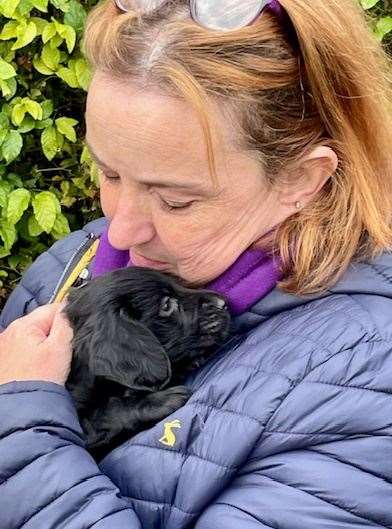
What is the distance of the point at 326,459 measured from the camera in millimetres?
2129

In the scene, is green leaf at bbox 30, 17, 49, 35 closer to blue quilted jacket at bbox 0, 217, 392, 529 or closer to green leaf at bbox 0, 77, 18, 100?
green leaf at bbox 0, 77, 18, 100

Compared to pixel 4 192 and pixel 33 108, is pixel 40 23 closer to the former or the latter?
pixel 33 108

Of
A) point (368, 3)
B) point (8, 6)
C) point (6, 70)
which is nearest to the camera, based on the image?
point (368, 3)

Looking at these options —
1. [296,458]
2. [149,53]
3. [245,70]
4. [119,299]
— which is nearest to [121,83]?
[149,53]

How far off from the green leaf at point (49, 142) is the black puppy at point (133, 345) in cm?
161

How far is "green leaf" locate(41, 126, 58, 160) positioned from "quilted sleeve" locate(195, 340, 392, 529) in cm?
244

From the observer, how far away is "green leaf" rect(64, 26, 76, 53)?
159 inches

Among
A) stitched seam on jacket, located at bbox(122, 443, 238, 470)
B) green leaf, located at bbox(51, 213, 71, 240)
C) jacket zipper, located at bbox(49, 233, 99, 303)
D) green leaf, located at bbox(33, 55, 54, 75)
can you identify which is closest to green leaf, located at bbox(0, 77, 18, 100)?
green leaf, located at bbox(33, 55, 54, 75)

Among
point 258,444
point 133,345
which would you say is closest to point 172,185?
point 133,345

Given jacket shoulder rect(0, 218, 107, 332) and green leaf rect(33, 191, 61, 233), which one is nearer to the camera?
jacket shoulder rect(0, 218, 107, 332)

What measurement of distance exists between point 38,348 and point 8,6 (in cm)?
178

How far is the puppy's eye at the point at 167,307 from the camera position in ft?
9.27

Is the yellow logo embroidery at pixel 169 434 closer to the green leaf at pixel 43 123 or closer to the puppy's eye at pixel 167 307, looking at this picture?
the puppy's eye at pixel 167 307

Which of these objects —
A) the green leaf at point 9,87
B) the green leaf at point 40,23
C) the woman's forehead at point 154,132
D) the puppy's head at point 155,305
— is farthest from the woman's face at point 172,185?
the green leaf at point 40,23
